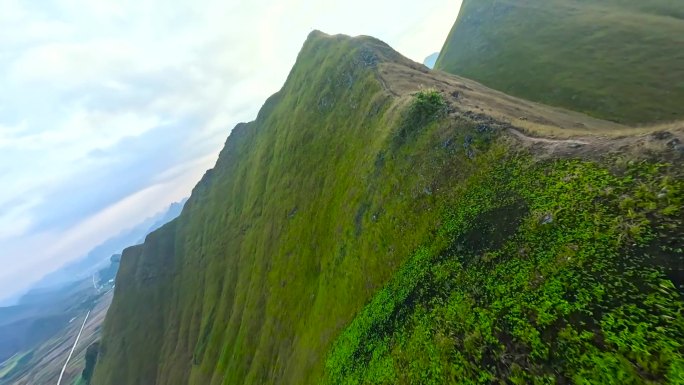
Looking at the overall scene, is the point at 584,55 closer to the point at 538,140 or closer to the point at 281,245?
the point at 538,140

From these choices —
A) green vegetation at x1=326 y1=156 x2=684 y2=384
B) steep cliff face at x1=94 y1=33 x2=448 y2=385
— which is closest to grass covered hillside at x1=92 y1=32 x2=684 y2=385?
green vegetation at x1=326 y1=156 x2=684 y2=384

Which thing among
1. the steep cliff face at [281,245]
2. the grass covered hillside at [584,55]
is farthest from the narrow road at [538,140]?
the grass covered hillside at [584,55]

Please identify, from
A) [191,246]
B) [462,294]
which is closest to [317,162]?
[462,294]

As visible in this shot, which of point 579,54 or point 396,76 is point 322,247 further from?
point 579,54

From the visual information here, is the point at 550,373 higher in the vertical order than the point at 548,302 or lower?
lower

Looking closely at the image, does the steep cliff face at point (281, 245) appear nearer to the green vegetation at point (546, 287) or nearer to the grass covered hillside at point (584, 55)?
the green vegetation at point (546, 287)

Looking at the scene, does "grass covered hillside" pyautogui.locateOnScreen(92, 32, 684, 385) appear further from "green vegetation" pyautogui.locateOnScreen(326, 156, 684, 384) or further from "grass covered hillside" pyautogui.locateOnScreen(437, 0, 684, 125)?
"grass covered hillside" pyautogui.locateOnScreen(437, 0, 684, 125)

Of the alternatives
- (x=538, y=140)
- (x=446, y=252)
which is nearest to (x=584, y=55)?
(x=538, y=140)
